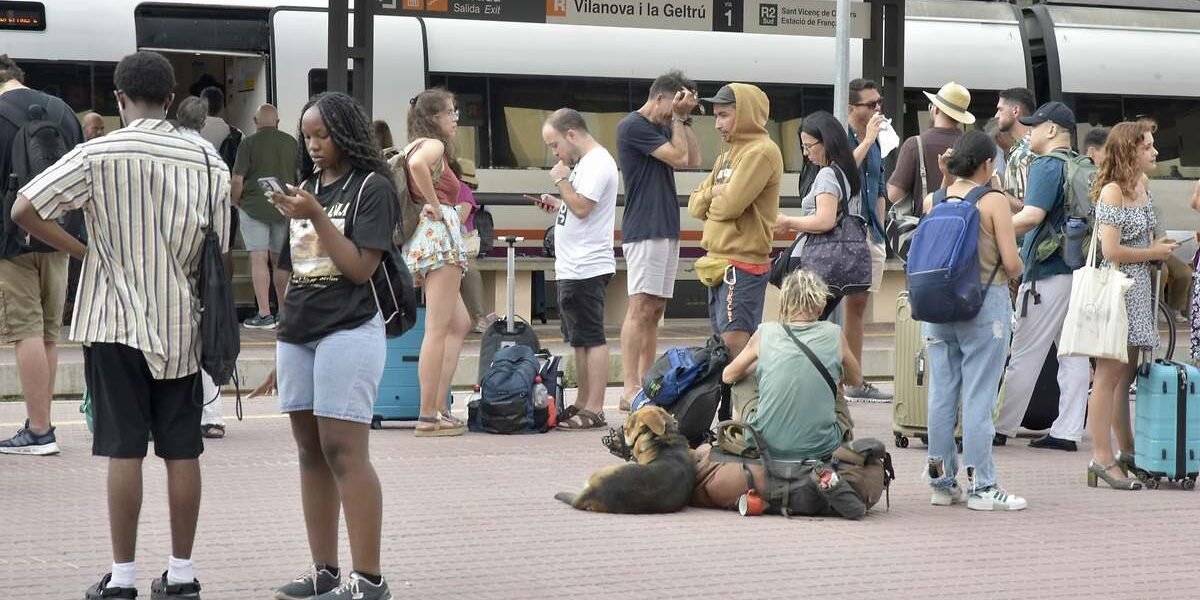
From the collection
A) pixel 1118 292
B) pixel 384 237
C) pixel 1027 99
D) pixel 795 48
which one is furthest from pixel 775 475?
pixel 795 48

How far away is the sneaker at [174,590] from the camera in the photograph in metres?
5.75

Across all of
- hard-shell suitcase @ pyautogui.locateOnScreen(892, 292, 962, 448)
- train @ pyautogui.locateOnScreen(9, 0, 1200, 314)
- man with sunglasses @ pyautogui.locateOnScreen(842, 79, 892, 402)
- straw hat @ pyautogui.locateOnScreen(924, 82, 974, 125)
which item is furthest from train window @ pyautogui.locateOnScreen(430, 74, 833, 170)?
hard-shell suitcase @ pyautogui.locateOnScreen(892, 292, 962, 448)

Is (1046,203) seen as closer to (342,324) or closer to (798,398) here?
(798,398)

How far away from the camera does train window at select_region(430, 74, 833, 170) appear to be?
18266mm

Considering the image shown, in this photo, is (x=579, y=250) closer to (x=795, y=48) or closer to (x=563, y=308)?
(x=563, y=308)

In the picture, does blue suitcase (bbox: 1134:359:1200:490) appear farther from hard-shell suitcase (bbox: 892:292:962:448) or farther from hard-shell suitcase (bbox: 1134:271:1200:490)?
hard-shell suitcase (bbox: 892:292:962:448)

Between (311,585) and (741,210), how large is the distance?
4356 mm

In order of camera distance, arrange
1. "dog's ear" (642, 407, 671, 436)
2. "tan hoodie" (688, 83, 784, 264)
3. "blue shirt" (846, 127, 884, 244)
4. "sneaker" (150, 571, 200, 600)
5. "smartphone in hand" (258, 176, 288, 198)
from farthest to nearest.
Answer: "blue shirt" (846, 127, 884, 244), "tan hoodie" (688, 83, 784, 264), "dog's ear" (642, 407, 671, 436), "sneaker" (150, 571, 200, 600), "smartphone in hand" (258, 176, 288, 198)

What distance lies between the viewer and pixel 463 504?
786 centimetres

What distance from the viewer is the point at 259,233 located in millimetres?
16406

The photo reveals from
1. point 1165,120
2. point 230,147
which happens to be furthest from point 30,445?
point 1165,120

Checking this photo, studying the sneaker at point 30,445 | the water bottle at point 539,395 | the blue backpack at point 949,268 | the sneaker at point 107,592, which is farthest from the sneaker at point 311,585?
the water bottle at point 539,395

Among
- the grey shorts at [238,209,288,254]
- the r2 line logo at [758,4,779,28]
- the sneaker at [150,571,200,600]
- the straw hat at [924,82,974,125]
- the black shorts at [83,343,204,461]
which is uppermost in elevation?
the r2 line logo at [758,4,779,28]

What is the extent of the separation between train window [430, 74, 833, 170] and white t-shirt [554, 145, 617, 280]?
7.88 meters
